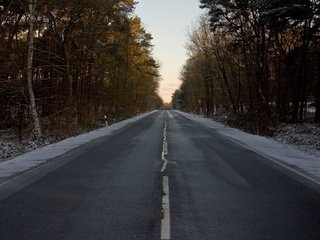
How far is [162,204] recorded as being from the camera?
809 centimetres

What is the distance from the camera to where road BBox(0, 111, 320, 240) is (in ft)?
21.1

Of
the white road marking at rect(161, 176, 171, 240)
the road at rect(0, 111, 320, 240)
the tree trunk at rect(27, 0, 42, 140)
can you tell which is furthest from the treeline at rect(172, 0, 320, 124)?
the white road marking at rect(161, 176, 171, 240)

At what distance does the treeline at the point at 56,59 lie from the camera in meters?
27.6

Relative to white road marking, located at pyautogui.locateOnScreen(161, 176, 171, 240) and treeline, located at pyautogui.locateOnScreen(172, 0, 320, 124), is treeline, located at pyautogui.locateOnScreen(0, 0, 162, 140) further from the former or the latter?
white road marking, located at pyautogui.locateOnScreen(161, 176, 171, 240)

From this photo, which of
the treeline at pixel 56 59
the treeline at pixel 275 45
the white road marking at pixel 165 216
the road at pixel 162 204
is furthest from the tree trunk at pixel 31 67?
the white road marking at pixel 165 216

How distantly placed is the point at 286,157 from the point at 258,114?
73.4 ft

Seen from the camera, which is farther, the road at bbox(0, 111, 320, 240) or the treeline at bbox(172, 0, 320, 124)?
the treeline at bbox(172, 0, 320, 124)

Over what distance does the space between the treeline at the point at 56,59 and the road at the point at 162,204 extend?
14420 millimetres

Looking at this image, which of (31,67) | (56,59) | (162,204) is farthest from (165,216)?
(56,59)

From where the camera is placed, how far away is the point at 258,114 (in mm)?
38250

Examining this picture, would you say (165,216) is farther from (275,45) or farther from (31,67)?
(275,45)

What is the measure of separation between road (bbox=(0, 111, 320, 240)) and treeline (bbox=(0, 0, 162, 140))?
14.4 metres

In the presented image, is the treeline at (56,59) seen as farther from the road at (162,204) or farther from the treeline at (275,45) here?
the road at (162,204)

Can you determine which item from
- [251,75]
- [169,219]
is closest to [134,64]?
[251,75]
